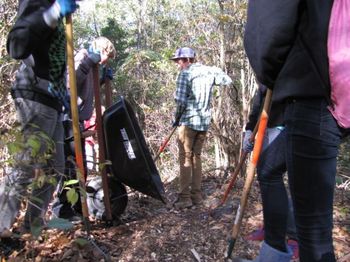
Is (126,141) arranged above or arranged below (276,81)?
below

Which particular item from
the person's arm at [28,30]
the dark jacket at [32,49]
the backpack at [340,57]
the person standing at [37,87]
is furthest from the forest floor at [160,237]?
the backpack at [340,57]

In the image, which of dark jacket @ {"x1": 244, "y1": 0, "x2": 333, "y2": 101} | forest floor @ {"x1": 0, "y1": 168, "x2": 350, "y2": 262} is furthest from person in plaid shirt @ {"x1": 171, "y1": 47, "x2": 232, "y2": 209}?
dark jacket @ {"x1": 244, "y1": 0, "x2": 333, "y2": 101}

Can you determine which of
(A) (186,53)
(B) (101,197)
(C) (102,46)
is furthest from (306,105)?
(A) (186,53)

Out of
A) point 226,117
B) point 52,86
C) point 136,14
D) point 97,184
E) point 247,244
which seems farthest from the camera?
point 136,14

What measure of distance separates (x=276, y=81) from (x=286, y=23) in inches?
10.9

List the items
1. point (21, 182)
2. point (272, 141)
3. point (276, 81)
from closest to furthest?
point (276, 81)
point (272, 141)
point (21, 182)

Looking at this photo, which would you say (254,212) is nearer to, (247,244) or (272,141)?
(247,244)

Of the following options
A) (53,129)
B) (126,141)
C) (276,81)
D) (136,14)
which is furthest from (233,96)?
(136,14)

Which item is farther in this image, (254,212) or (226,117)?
(226,117)

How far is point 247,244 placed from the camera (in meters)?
3.27

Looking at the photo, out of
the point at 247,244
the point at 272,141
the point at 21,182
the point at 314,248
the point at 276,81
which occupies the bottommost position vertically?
the point at 247,244

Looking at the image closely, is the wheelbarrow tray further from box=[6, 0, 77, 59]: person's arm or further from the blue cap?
the blue cap

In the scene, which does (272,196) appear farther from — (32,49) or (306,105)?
(32,49)

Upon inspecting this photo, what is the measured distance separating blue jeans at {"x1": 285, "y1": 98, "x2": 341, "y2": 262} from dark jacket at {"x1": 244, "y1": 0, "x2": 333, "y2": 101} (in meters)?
0.08
